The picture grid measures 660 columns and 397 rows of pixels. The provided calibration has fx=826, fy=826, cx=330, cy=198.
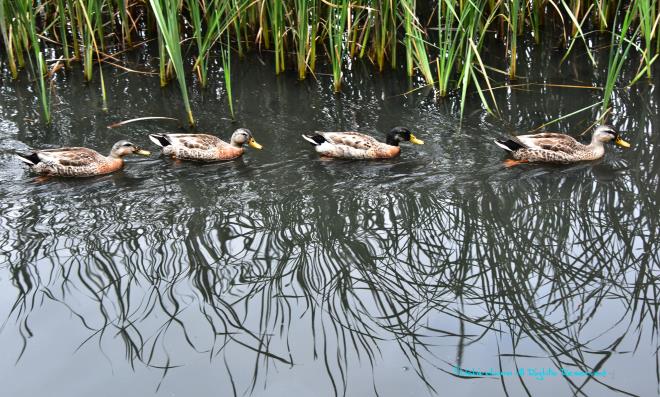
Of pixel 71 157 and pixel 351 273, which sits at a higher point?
pixel 71 157

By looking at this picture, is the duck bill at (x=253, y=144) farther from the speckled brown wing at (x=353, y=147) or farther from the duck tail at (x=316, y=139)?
the speckled brown wing at (x=353, y=147)

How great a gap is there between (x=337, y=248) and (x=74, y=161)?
302 cm

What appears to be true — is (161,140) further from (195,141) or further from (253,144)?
(253,144)

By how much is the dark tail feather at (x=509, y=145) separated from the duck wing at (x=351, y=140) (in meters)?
1.24

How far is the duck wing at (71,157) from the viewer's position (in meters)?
8.09

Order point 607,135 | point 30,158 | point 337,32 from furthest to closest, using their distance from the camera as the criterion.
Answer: point 337,32 < point 607,135 < point 30,158

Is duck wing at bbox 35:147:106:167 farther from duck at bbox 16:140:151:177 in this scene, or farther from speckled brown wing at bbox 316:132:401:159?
speckled brown wing at bbox 316:132:401:159

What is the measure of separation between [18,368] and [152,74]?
6.09m

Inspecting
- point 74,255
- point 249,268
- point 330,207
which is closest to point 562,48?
point 330,207

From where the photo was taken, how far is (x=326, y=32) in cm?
1080

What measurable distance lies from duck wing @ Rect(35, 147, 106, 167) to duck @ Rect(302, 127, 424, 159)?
2.24m

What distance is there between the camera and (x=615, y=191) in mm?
7727

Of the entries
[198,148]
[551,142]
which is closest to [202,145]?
[198,148]

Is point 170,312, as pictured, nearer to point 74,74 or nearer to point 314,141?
point 314,141
